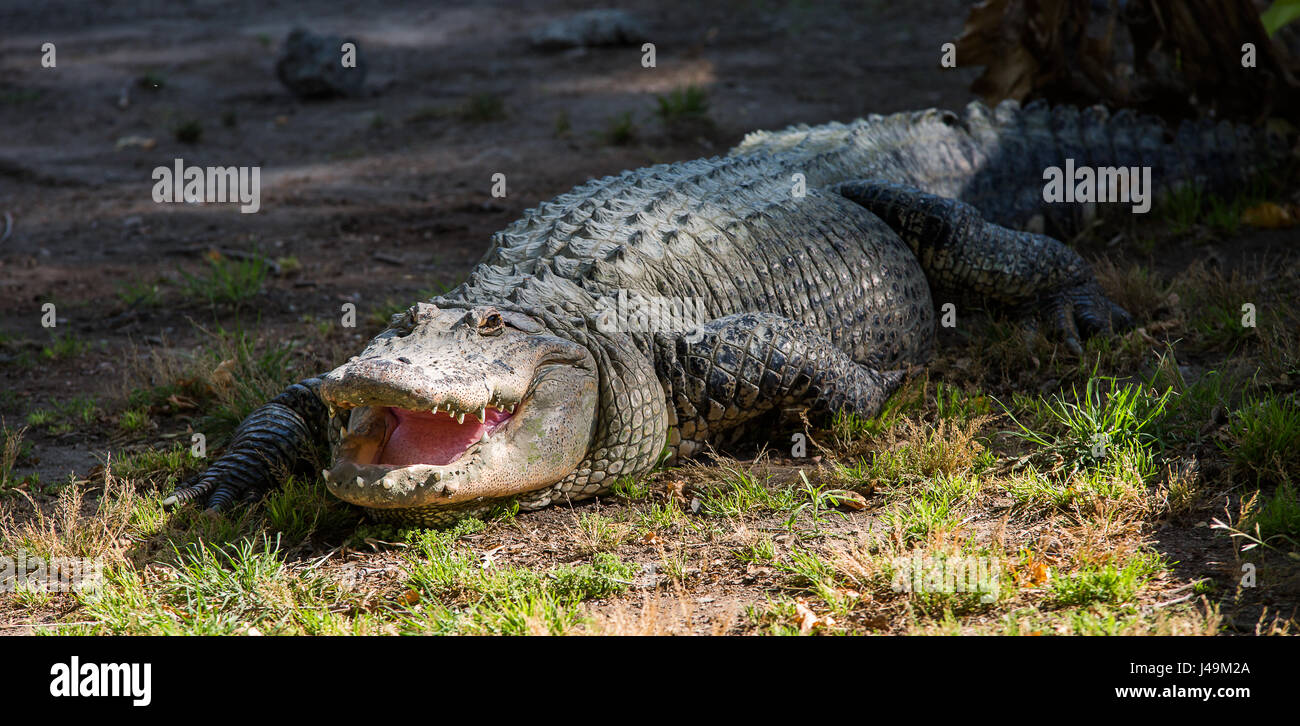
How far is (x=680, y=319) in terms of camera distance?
4262mm

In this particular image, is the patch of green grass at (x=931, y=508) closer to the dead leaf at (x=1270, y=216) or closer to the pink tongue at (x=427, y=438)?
the pink tongue at (x=427, y=438)

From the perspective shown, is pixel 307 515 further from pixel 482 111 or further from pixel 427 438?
pixel 482 111

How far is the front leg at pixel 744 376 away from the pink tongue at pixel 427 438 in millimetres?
908

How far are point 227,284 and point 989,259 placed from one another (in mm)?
4277

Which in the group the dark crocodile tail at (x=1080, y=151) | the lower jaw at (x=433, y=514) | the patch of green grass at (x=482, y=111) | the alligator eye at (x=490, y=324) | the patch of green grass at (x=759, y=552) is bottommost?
the patch of green grass at (x=759, y=552)

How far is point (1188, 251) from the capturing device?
5.98m

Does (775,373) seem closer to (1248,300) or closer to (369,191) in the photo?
(1248,300)

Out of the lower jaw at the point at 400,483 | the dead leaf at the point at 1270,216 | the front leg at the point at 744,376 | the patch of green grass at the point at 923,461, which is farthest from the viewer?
the dead leaf at the point at 1270,216

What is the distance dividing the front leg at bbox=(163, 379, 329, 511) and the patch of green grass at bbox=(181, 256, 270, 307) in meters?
2.21

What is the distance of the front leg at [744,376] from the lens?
4059mm

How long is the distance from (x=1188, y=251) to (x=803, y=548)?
387 cm

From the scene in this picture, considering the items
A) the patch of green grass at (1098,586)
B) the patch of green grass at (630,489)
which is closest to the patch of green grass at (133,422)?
the patch of green grass at (630,489)

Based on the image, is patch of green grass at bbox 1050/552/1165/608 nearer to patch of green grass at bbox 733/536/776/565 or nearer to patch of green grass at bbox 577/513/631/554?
patch of green grass at bbox 733/536/776/565

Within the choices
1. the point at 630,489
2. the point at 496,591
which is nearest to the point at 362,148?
the point at 630,489
